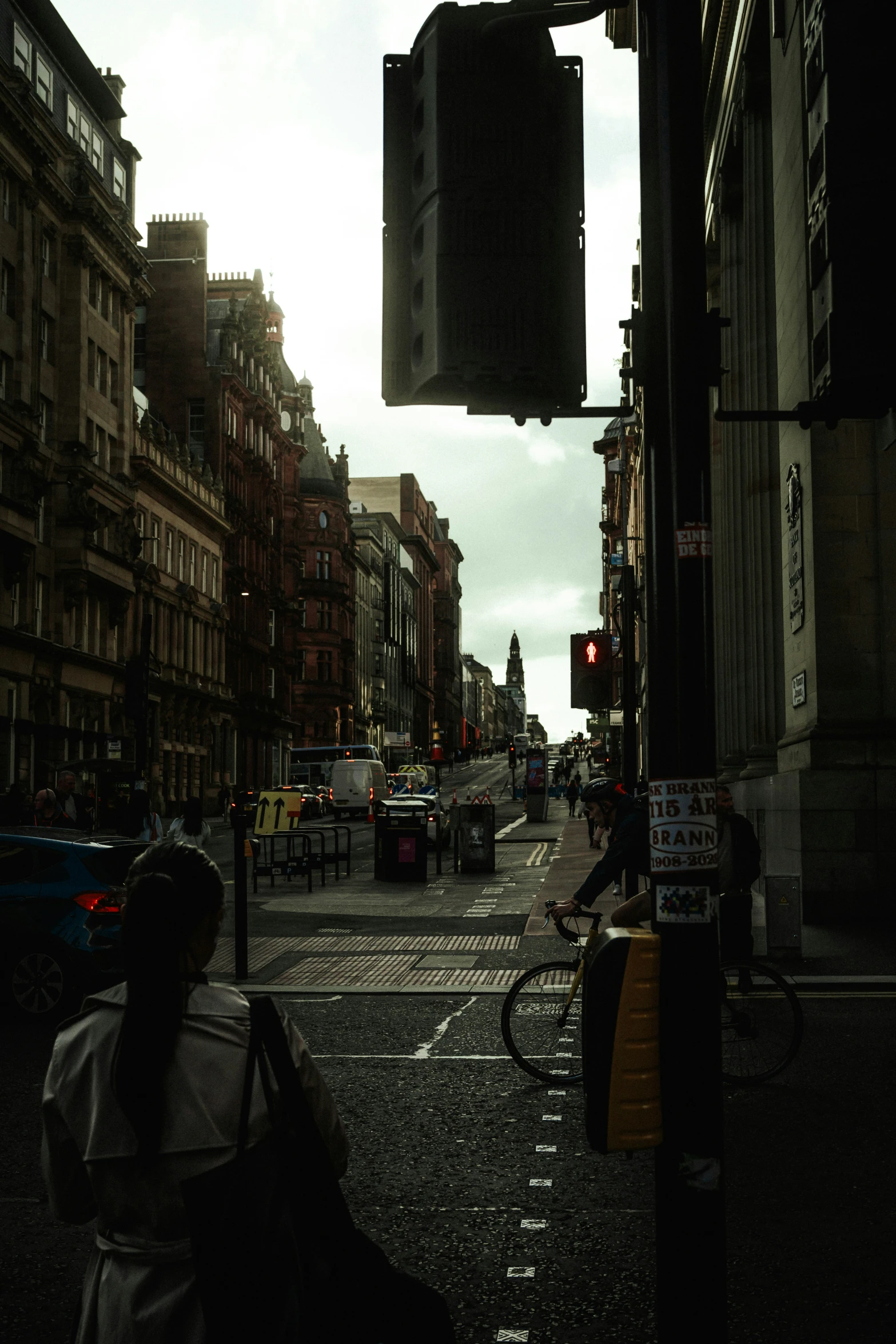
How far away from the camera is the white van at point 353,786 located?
2630 inches

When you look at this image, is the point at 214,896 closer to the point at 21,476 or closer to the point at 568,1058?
→ the point at 568,1058

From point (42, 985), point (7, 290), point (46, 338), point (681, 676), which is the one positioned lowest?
point (42, 985)

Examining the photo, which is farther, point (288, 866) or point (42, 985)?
point (288, 866)

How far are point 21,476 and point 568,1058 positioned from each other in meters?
41.3

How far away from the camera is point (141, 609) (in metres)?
62.6

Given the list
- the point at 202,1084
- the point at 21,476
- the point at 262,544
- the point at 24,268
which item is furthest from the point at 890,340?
the point at 262,544

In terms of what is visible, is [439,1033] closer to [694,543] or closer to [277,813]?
[694,543]

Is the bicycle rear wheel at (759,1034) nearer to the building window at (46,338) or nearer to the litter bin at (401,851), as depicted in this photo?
the litter bin at (401,851)

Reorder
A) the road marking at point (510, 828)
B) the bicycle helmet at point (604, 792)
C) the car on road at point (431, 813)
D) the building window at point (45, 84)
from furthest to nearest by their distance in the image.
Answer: the building window at point (45, 84), the road marking at point (510, 828), the car on road at point (431, 813), the bicycle helmet at point (604, 792)

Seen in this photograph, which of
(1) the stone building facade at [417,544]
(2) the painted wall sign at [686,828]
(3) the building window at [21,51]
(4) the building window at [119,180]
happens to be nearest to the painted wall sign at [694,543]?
(2) the painted wall sign at [686,828]

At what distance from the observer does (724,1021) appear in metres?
8.30

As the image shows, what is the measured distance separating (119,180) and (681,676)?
60015 mm

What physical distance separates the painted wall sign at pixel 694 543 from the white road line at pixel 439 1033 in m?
6.56

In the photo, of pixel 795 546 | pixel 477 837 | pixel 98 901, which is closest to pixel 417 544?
pixel 477 837
